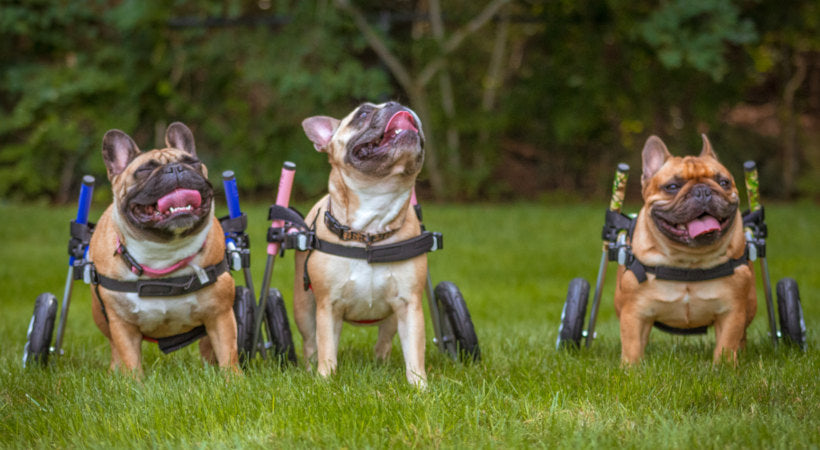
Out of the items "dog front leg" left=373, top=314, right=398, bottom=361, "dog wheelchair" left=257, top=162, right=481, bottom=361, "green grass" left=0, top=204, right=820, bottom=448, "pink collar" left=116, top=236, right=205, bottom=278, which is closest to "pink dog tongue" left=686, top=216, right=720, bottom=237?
"green grass" left=0, top=204, right=820, bottom=448

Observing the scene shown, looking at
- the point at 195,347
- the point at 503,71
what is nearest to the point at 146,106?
the point at 503,71

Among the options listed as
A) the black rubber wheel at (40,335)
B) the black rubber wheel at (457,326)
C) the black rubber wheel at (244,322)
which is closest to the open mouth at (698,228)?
the black rubber wheel at (457,326)

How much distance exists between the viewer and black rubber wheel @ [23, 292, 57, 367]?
451 cm

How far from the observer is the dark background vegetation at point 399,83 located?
1352 centimetres

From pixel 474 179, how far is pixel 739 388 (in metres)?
10.5

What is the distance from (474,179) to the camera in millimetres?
14047

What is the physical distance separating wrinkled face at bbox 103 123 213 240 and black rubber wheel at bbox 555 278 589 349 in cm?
216

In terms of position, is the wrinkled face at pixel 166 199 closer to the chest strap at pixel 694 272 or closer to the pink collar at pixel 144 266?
the pink collar at pixel 144 266

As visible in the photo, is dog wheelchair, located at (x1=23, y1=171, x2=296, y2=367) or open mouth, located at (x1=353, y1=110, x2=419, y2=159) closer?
open mouth, located at (x1=353, y1=110, x2=419, y2=159)

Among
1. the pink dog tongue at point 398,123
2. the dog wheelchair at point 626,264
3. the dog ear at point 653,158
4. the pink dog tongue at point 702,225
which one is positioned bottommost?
the dog wheelchair at point 626,264

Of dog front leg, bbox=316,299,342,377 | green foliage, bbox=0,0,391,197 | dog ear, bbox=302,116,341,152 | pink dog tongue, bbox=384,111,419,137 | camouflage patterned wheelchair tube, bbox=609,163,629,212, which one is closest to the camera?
pink dog tongue, bbox=384,111,419,137

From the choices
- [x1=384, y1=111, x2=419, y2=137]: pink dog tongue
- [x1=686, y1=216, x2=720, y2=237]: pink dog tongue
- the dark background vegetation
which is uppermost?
the dark background vegetation

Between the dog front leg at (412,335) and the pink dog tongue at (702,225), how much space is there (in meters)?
1.40

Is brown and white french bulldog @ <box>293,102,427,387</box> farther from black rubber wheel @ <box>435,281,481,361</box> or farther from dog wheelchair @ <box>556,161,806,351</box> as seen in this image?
dog wheelchair @ <box>556,161,806,351</box>
